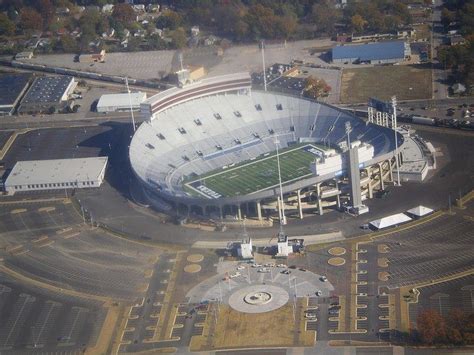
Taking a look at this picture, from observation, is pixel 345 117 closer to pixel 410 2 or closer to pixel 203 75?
pixel 203 75

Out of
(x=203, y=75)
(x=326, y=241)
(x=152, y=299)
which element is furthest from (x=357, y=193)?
(x=203, y=75)

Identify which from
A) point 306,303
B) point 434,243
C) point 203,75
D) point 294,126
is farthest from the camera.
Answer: point 203,75

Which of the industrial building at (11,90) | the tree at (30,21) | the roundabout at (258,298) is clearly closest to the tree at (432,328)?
the roundabout at (258,298)

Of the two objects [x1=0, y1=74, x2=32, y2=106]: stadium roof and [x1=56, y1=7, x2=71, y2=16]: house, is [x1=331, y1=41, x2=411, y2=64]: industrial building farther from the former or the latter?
[x1=56, y1=7, x2=71, y2=16]: house

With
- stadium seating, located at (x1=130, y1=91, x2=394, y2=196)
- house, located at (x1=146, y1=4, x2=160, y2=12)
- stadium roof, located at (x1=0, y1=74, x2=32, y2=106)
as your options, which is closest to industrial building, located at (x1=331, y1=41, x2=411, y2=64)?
stadium seating, located at (x1=130, y1=91, x2=394, y2=196)

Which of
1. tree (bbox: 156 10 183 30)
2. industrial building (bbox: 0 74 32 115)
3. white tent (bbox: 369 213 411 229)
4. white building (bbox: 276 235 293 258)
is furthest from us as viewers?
tree (bbox: 156 10 183 30)

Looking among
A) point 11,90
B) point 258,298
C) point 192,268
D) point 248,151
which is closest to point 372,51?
point 248,151
